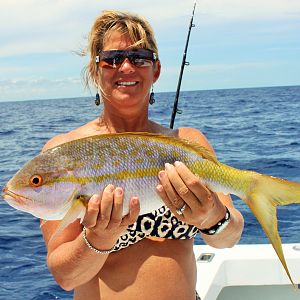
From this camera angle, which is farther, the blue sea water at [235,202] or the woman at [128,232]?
the blue sea water at [235,202]

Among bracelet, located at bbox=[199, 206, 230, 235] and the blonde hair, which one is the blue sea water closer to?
the blonde hair

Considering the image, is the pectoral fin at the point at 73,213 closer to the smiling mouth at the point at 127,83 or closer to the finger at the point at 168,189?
the finger at the point at 168,189

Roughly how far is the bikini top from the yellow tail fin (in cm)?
54

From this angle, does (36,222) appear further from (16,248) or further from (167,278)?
(167,278)

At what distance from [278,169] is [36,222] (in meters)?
→ 5.78

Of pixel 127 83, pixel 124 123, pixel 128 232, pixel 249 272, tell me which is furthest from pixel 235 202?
pixel 127 83

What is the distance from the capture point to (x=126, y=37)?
2.72 m

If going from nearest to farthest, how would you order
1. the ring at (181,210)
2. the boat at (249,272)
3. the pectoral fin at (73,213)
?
the pectoral fin at (73,213) → the ring at (181,210) → the boat at (249,272)

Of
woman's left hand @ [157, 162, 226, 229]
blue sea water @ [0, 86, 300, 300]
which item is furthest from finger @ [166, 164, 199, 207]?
blue sea water @ [0, 86, 300, 300]

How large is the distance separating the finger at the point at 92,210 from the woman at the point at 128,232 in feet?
0.48

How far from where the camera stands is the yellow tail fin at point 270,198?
7.12ft

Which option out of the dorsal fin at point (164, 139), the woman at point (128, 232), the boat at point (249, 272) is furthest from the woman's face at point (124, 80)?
the boat at point (249, 272)

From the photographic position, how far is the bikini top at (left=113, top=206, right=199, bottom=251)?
2713 millimetres

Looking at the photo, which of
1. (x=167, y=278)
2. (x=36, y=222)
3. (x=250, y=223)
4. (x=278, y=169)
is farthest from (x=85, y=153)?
(x=278, y=169)
